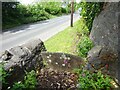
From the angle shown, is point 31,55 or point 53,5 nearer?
point 31,55

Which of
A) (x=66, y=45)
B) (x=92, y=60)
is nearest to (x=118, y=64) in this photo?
(x=92, y=60)

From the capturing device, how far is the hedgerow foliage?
9172 mm

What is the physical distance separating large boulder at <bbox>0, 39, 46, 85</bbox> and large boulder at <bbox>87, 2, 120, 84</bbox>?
68.5 inches

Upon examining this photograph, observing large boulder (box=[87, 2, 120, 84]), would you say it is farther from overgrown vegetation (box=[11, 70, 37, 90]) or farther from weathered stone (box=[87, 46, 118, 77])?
overgrown vegetation (box=[11, 70, 37, 90])

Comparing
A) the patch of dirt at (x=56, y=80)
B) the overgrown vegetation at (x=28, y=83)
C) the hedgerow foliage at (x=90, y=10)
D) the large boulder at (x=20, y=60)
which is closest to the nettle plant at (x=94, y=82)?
the patch of dirt at (x=56, y=80)

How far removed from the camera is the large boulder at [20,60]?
18.3 ft

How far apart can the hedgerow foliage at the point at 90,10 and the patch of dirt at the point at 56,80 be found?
3576 mm

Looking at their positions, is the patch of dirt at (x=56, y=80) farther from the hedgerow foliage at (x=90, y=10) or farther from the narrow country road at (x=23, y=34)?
the narrow country road at (x=23, y=34)

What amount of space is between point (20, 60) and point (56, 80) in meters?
1.20

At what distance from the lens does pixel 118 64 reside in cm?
682

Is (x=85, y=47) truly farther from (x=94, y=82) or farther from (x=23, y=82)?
(x=23, y=82)

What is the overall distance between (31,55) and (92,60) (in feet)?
6.52

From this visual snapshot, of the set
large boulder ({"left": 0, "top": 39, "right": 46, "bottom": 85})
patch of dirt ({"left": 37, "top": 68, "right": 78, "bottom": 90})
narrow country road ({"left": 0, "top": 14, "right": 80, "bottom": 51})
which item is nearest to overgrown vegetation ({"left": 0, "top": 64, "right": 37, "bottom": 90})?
large boulder ({"left": 0, "top": 39, "right": 46, "bottom": 85})

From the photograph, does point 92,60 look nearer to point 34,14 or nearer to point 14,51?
point 14,51
